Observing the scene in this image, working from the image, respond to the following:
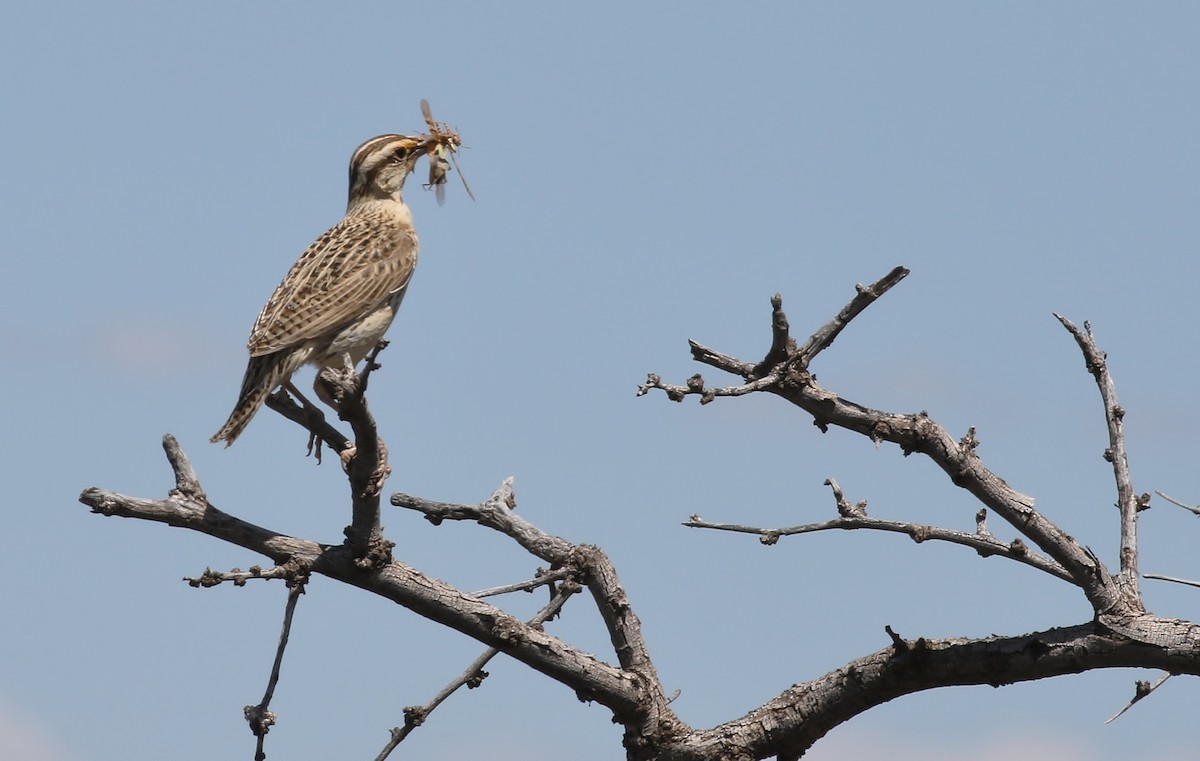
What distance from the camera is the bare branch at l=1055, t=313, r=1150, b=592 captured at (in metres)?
7.25

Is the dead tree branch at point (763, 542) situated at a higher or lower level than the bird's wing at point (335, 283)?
lower

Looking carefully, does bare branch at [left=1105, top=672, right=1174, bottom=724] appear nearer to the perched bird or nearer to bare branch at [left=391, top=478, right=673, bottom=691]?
bare branch at [left=391, top=478, right=673, bottom=691]

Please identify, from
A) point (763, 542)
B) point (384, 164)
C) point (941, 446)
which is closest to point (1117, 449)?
point (941, 446)

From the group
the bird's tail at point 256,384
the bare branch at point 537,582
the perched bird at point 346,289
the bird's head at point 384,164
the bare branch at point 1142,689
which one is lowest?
the bare branch at point 1142,689

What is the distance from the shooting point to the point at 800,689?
25.6ft

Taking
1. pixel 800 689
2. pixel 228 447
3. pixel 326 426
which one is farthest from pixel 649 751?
pixel 228 447

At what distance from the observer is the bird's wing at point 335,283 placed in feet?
33.2

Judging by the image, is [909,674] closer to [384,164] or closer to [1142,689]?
[1142,689]

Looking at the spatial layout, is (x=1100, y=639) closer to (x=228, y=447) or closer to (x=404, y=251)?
(x=228, y=447)

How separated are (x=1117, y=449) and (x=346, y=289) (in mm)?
5775

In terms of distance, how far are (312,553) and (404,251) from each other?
4.53m

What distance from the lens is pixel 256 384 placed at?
973 cm


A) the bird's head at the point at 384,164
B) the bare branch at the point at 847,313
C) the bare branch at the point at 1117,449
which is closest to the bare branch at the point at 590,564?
the bare branch at the point at 847,313

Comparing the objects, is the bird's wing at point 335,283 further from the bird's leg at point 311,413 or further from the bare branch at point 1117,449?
the bare branch at point 1117,449
